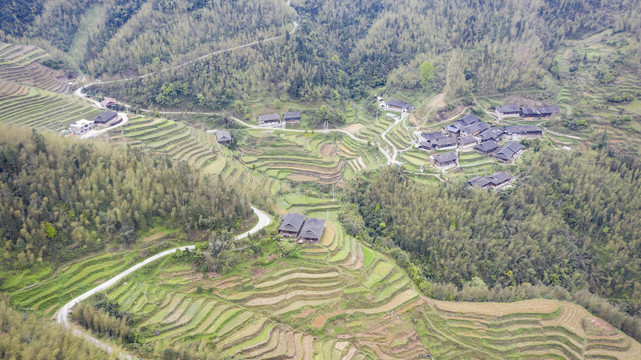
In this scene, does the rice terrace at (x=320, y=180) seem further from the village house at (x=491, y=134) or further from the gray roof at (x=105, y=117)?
the gray roof at (x=105, y=117)

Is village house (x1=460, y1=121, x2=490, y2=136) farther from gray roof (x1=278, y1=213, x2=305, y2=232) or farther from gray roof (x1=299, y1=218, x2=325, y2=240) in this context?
gray roof (x1=278, y1=213, x2=305, y2=232)

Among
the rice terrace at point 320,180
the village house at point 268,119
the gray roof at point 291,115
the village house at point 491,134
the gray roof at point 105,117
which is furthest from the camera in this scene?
the gray roof at point 291,115

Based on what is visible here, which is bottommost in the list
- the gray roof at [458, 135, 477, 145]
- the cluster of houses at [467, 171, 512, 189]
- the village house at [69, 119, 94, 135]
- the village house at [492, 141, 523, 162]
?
the cluster of houses at [467, 171, 512, 189]

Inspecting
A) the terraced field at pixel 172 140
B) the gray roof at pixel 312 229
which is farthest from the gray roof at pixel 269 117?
Result: the gray roof at pixel 312 229

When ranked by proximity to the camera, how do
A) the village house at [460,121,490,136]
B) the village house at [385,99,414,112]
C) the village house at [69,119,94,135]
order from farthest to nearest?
the village house at [385,99,414,112] → the village house at [460,121,490,136] → the village house at [69,119,94,135]

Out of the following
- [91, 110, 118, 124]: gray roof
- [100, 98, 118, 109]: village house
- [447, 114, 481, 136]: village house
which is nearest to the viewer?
[91, 110, 118, 124]: gray roof

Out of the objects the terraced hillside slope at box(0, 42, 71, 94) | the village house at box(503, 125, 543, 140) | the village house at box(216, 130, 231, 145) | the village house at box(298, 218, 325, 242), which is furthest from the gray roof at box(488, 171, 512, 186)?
the terraced hillside slope at box(0, 42, 71, 94)
